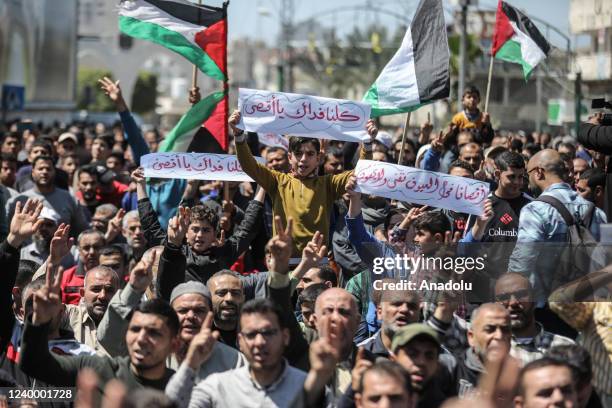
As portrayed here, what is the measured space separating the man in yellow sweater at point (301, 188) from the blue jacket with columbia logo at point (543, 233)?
4.35 feet

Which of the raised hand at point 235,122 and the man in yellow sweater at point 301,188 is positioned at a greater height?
the raised hand at point 235,122

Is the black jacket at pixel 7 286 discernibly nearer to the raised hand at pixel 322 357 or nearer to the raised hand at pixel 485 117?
the raised hand at pixel 322 357

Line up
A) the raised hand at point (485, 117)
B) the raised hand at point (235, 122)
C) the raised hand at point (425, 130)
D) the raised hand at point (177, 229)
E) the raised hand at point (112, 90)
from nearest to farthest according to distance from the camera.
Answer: the raised hand at point (177, 229) → the raised hand at point (235, 122) → the raised hand at point (112, 90) → the raised hand at point (425, 130) → the raised hand at point (485, 117)

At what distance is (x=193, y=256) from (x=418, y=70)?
2.34 meters

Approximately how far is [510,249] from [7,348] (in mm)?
2859

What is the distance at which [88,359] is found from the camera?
20.5ft

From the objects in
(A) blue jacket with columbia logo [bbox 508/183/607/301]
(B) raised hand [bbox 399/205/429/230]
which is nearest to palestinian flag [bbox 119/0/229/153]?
(B) raised hand [bbox 399/205/429/230]

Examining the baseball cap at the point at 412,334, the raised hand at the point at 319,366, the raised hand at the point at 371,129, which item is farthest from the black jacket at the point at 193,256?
the raised hand at the point at 319,366

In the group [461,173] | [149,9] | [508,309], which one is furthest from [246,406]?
[149,9]

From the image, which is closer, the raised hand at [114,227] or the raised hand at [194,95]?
the raised hand at [114,227]

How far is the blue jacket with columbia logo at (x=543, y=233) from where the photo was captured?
7.08m

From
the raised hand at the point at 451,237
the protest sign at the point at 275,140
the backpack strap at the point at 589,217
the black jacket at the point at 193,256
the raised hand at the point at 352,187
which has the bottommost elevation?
the black jacket at the point at 193,256

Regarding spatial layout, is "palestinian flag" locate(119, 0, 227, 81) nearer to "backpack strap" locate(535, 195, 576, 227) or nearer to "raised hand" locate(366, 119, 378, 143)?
"raised hand" locate(366, 119, 378, 143)

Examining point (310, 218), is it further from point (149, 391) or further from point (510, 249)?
point (149, 391)
